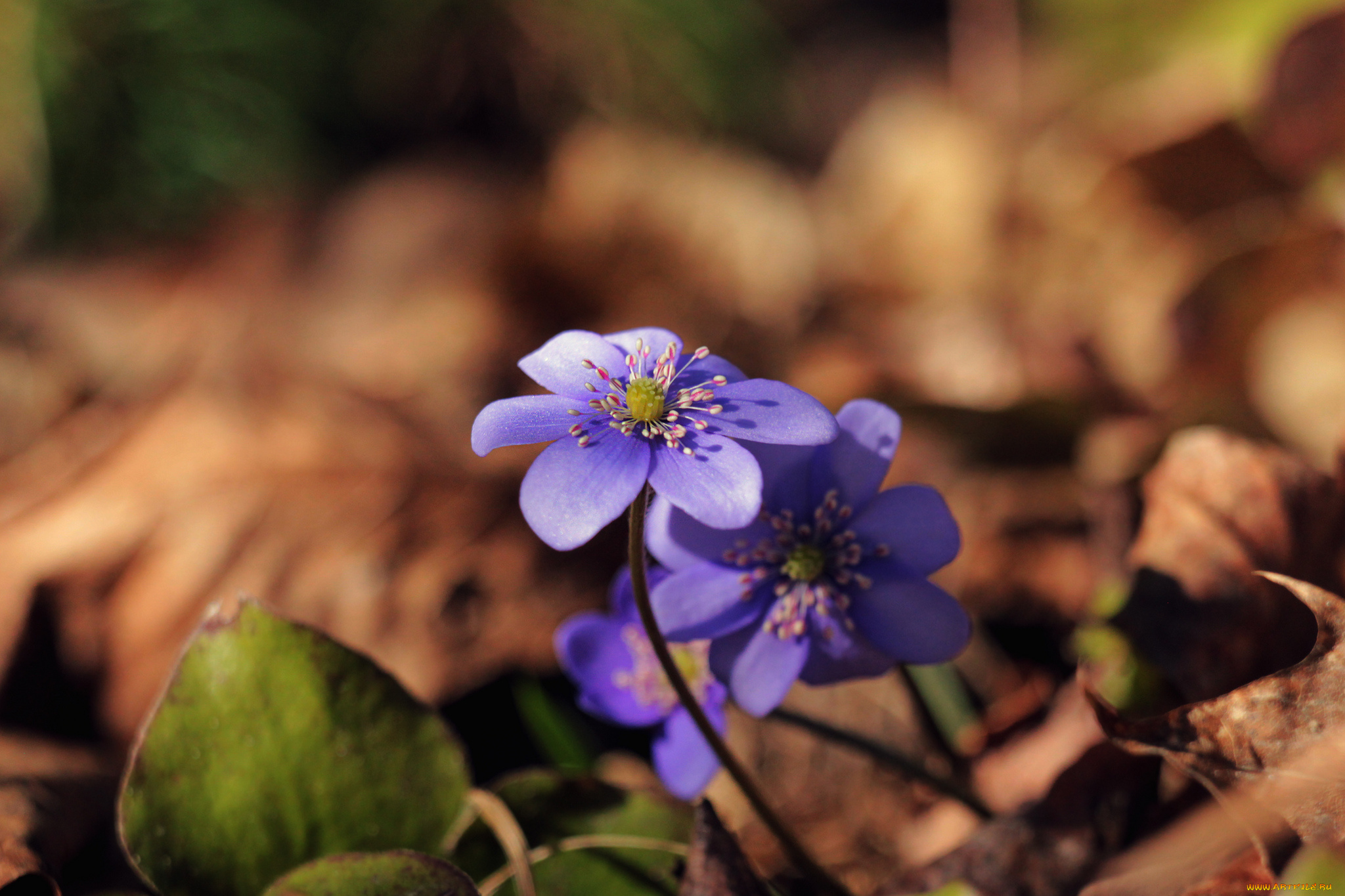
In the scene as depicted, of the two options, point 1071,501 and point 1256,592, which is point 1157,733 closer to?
point 1256,592

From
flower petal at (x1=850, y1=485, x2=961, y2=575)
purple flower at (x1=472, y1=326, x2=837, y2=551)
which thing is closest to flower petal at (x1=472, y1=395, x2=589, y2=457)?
purple flower at (x1=472, y1=326, x2=837, y2=551)

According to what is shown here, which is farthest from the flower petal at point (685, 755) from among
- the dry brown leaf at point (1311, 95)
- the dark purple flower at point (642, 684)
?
the dry brown leaf at point (1311, 95)

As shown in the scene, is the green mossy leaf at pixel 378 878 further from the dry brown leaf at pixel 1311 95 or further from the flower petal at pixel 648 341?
the dry brown leaf at pixel 1311 95

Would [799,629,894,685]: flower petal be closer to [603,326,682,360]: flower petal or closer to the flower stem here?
the flower stem

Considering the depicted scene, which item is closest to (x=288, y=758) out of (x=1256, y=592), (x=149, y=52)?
(x=1256, y=592)

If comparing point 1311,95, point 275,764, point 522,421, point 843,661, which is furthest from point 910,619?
point 1311,95
